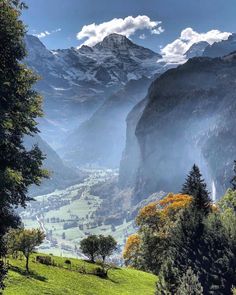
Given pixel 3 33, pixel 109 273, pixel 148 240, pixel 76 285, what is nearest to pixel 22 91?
pixel 3 33

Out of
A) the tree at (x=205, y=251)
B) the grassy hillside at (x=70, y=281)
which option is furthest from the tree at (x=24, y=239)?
the tree at (x=205, y=251)

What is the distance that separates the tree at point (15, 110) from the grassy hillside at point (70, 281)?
15643mm

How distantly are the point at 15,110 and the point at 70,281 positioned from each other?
3142 centimetres

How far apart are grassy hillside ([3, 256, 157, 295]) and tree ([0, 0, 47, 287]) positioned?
15.6m

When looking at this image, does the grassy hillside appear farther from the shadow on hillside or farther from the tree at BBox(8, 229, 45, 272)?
the tree at BBox(8, 229, 45, 272)

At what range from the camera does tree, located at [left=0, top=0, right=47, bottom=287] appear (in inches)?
1072

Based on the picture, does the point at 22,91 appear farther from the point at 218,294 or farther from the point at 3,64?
the point at 218,294

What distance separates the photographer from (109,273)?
2635 inches

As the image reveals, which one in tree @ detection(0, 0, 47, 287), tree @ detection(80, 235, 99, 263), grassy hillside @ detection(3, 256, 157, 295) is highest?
tree @ detection(0, 0, 47, 287)

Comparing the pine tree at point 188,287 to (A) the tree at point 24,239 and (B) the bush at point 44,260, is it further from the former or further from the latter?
(B) the bush at point 44,260

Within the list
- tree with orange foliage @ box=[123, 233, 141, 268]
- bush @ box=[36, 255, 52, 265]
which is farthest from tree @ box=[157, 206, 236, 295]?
tree with orange foliage @ box=[123, 233, 141, 268]

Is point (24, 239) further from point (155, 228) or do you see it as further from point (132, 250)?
point (132, 250)

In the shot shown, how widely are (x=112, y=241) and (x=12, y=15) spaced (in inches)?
2093

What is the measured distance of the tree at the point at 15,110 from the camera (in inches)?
1072
